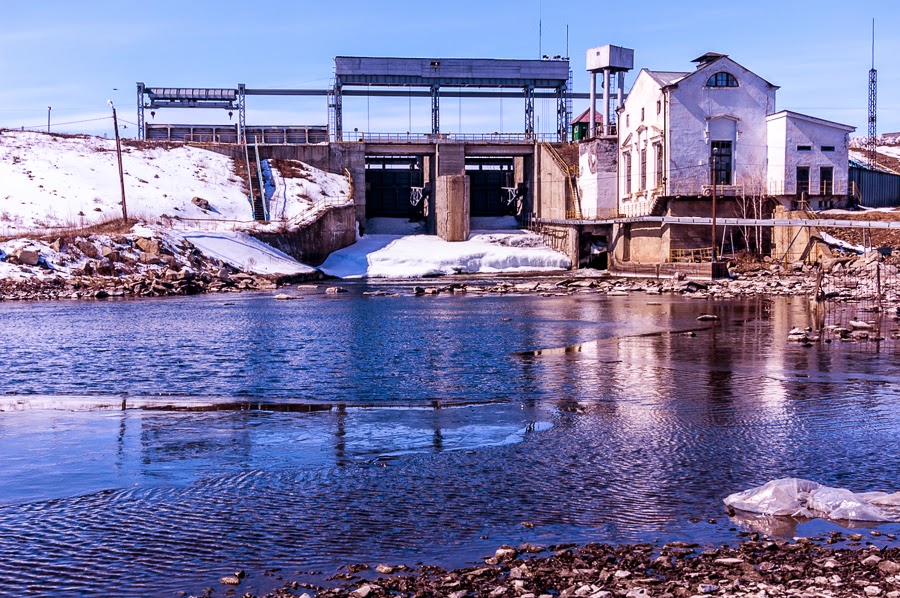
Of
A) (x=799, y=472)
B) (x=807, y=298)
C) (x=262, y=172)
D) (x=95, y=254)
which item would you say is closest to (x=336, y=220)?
(x=262, y=172)

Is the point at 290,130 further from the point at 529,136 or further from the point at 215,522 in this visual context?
the point at 215,522

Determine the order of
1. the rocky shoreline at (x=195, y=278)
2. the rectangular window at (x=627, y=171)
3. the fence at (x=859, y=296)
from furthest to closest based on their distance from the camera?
1. the rectangular window at (x=627, y=171)
2. the rocky shoreline at (x=195, y=278)
3. the fence at (x=859, y=296)

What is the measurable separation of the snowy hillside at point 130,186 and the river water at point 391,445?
3186 centimetres

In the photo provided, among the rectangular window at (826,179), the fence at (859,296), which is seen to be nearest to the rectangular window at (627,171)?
the rectangular window at (826,179)

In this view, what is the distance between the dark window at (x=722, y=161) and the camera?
51.4m

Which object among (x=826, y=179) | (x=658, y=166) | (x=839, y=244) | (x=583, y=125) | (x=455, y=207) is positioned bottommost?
(x=839, y=244)

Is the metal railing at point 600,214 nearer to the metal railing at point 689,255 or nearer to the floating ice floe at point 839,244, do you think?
the metal railing at point 689,255

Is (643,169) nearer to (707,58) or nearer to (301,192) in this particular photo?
(707,58)

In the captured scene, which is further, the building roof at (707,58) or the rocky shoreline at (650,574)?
the building roof at (707,58)

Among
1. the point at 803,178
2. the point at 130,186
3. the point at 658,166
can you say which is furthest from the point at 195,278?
the point at 803,178

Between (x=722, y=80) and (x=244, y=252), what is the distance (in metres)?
27.2

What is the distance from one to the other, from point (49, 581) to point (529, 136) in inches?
2507

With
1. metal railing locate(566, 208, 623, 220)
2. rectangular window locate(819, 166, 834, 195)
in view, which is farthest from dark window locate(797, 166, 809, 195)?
metal railing locate(566, 208, 623, 220)

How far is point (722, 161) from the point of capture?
51.7m
